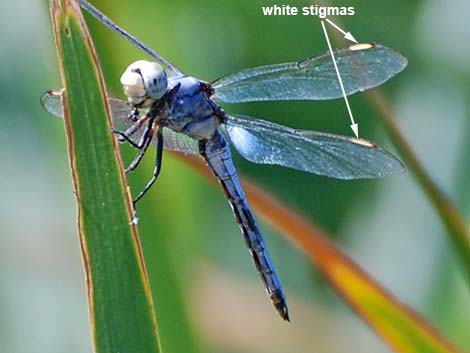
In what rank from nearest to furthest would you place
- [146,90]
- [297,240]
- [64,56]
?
[64,56] → [297,240] → [146,90]

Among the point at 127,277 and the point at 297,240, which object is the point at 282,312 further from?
the point at 127,277

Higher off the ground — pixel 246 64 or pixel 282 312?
pixel 246 64

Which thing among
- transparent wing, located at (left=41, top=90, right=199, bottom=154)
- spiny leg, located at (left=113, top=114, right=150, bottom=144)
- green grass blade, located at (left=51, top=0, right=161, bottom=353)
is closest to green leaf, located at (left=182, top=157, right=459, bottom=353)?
spiny leg, located at (left=113, top=114, right=150, bottom=144)

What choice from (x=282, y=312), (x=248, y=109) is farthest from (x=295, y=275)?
A: (x=282, y=312)

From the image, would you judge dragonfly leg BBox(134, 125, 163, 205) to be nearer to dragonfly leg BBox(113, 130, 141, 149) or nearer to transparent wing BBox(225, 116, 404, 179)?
dragonfly leg BBox(113, 130, 141, 149)

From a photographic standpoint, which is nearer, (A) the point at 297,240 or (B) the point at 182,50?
(A) the point at 297,240

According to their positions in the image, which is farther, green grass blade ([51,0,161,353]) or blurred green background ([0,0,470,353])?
blurred green background ([0,0,470,353])

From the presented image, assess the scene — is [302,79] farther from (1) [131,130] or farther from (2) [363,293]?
(2) [363,293]
